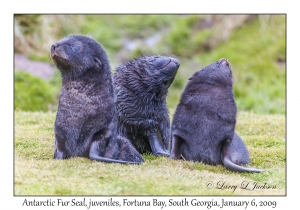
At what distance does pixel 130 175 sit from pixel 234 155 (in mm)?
1913

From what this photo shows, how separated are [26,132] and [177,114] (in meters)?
3.27

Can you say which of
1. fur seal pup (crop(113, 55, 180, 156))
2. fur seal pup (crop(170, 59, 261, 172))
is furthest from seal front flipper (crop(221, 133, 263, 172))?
fur seal pup (crop(113, 55, 180, 156))

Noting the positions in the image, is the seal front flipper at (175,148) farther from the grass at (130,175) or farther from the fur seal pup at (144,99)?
the fur seal pup at (144,99)

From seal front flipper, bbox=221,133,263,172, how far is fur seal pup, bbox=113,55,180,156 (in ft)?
3.67

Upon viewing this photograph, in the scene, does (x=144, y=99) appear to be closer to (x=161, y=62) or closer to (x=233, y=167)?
(x=161, y=62)

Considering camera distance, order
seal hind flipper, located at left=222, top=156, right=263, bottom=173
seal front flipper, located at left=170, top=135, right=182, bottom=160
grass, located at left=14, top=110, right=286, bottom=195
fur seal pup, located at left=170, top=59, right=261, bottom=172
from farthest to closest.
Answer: seal front flipper, located at left=170, top=135, right=182, bottom=160 < fur seal pup, located at left=170, top=59, right=261, bottom=172 < seal hind flipper, located at left=222, top=156, right=263, bottom=173 < grass, located at left=14, top=110, right=286, bottom=195

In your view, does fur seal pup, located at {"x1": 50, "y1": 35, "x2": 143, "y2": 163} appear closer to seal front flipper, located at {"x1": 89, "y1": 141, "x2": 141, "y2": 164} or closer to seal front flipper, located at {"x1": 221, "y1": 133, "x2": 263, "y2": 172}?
seal front flipper, located at {"x1": 89, "y1": 141, "x2": 141, "y2": 164}

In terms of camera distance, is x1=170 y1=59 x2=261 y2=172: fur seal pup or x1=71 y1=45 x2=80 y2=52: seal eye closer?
x1=71 y1=45 x2=80 y2=52: seal eye

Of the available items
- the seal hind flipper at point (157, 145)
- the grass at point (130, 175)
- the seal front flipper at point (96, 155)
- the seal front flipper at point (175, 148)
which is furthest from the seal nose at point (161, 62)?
the seal front flipper at point (96, 155)

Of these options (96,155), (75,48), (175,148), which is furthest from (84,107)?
(175,148)

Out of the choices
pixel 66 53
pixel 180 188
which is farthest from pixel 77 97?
pixel 180 188

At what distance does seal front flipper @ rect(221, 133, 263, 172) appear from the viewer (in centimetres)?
788

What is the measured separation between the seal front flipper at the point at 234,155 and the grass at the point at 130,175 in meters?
0.09

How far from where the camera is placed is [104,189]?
265 inches
